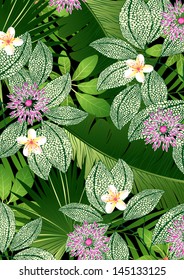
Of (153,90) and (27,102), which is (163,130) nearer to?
(153,90)

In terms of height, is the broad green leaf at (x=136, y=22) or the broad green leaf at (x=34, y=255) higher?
the broad green leaf at (x=136, y=22)

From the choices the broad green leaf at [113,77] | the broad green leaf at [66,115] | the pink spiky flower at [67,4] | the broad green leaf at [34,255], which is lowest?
the broad green leaf at [34,255]

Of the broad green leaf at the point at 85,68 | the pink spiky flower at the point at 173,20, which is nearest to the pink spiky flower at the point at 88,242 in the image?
the broad green leaf at the point at 85,68

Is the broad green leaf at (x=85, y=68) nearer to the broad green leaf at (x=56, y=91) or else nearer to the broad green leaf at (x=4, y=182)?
the broad green leaf at (x=56, y=91)

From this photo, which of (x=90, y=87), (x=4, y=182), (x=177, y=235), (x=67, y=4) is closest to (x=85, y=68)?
(x=90, y=87)

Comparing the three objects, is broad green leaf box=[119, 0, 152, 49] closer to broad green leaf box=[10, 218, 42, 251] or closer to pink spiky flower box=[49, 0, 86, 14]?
pink spiky flower box=[49, 0, 86, 14]

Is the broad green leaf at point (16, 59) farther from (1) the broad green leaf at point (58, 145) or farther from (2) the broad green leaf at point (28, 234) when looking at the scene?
(2) the broad green leaf at point (28, 234)
